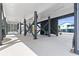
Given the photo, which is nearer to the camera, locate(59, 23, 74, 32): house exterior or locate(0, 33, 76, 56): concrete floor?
locate(0, 33, 76, 56): concrete floor

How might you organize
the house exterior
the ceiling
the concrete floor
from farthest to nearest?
the house exterior, the ceiling, the concrete floor

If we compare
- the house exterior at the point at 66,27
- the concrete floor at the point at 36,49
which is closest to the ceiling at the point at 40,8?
the concrete floor at the point at 36,49

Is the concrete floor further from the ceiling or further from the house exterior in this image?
the house exterior

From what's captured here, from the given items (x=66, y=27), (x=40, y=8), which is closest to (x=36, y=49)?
(x=40, y=8)

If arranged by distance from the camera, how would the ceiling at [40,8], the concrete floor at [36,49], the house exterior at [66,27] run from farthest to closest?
the house exterior at [66,27]
the ceiling at [40,8]
the concrete floor at [36,49]

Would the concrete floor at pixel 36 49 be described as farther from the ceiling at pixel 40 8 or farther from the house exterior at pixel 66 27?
the house exterior at pixel 66 27

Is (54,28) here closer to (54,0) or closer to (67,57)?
(54,0)

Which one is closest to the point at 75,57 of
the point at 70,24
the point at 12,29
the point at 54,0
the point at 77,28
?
the point at 77,28

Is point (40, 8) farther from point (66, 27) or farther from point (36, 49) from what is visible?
point (66, 27)

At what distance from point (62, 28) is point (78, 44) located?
775 inches

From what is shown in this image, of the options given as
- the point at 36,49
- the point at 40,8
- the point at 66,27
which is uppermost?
the point at 40,8

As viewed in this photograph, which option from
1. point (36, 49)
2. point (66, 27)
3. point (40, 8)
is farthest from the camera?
point (66, 27)

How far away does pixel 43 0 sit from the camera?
6.23m

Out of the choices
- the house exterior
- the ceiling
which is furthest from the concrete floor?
the house exterior
